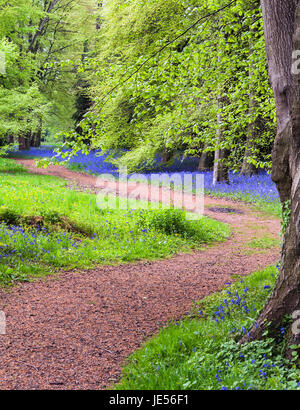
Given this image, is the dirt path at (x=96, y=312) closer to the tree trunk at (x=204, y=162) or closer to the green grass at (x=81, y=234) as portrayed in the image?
the green grass at (x=81, y=234)

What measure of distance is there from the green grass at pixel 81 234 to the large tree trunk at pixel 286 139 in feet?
14.5

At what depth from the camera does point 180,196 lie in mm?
16656

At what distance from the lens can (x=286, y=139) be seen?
12.8 ft

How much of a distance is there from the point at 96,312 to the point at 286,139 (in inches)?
132

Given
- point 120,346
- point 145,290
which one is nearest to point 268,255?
point 145,290

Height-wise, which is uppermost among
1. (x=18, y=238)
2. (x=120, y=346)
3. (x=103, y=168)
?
(x=103, y=168)

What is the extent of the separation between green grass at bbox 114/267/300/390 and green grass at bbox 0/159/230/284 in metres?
3.33

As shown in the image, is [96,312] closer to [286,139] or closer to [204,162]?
[286,139]

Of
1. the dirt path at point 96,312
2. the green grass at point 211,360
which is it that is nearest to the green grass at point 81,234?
the dirt path at point 96,312

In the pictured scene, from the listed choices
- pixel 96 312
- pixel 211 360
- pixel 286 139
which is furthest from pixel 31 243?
pixel 286 139

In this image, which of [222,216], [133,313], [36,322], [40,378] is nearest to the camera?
[40,378]

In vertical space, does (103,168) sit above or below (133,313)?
above
